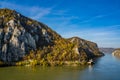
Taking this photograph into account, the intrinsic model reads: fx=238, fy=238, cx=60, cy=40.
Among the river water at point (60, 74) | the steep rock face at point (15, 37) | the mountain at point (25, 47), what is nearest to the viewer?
the river water at point (60, 74)

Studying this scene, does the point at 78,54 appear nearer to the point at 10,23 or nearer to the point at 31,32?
the point at 31,32

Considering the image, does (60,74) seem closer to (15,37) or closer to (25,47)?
(15,37)

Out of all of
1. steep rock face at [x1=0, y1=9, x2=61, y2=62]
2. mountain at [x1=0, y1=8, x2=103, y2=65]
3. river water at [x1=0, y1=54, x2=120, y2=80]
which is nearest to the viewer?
river water at [x1=0, y1=54, x2=120, y2=80]

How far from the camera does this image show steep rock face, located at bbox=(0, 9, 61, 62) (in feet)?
433

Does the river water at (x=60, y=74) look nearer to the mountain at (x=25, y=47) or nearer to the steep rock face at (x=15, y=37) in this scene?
the mountain at (x=25, y=47)

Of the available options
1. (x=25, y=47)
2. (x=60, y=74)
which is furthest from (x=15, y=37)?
(x=60, y=74)

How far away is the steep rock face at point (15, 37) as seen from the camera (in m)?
132

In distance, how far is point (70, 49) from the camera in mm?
151250

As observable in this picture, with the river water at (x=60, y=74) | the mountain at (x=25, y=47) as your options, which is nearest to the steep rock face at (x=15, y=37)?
the mountain at (x=25, y=47)

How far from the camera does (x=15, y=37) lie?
446 ft

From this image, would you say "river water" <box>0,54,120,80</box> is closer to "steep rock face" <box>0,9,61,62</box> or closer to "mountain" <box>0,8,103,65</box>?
"mountain" <box>0,8,103,65</box>

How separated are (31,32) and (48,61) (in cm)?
3318

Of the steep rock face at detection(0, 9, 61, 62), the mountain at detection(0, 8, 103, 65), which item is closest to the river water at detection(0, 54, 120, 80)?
the mountain at detection(0, 8, 103, 65)

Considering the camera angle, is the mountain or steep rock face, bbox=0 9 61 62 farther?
steep rock face, bbox=0 9 61 62
